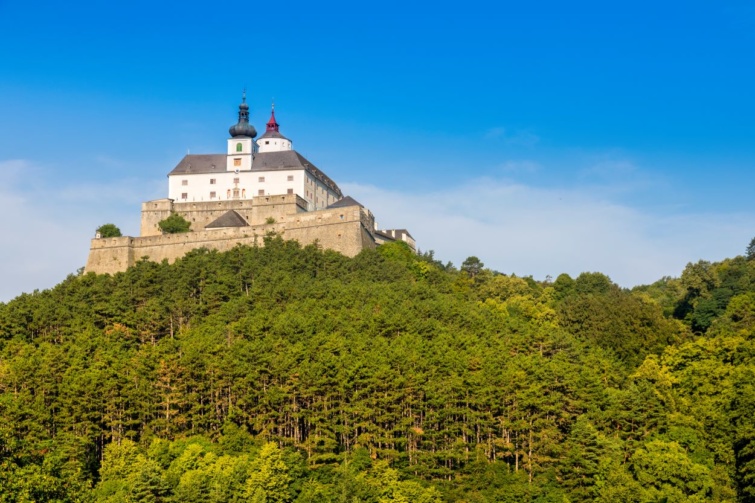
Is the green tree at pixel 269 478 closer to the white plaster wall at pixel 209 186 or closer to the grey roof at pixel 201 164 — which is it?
the white plaster wall at pixel 209 186

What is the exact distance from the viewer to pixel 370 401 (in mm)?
52500

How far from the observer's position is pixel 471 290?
84000 mm

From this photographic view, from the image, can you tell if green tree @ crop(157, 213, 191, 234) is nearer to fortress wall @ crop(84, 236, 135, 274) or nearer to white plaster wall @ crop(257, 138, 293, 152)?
fortress wall @ crop(84, 236, 135, 274)

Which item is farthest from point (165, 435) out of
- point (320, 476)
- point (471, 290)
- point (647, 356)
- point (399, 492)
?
point (471, 290)

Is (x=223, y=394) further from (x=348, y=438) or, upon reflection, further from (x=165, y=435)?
(x=348, y=438)

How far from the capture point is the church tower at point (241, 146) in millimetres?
94625

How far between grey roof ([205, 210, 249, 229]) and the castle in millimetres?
82

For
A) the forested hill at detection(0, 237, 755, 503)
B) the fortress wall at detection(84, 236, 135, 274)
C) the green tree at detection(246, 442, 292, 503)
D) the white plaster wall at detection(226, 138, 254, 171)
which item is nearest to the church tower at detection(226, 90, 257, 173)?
the white plaster wall at detection(226, 138, 254, 171)

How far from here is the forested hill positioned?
47.4 metres

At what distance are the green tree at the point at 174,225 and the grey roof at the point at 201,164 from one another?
660 centimetres

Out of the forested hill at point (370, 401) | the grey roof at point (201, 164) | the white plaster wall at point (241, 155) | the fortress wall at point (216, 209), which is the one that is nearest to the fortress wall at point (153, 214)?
the fortress wall at point (216, 209)

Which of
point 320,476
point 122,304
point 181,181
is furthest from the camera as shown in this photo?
point 181,181

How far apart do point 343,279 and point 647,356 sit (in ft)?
72.6

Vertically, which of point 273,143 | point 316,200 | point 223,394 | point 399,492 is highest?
point 273,143
